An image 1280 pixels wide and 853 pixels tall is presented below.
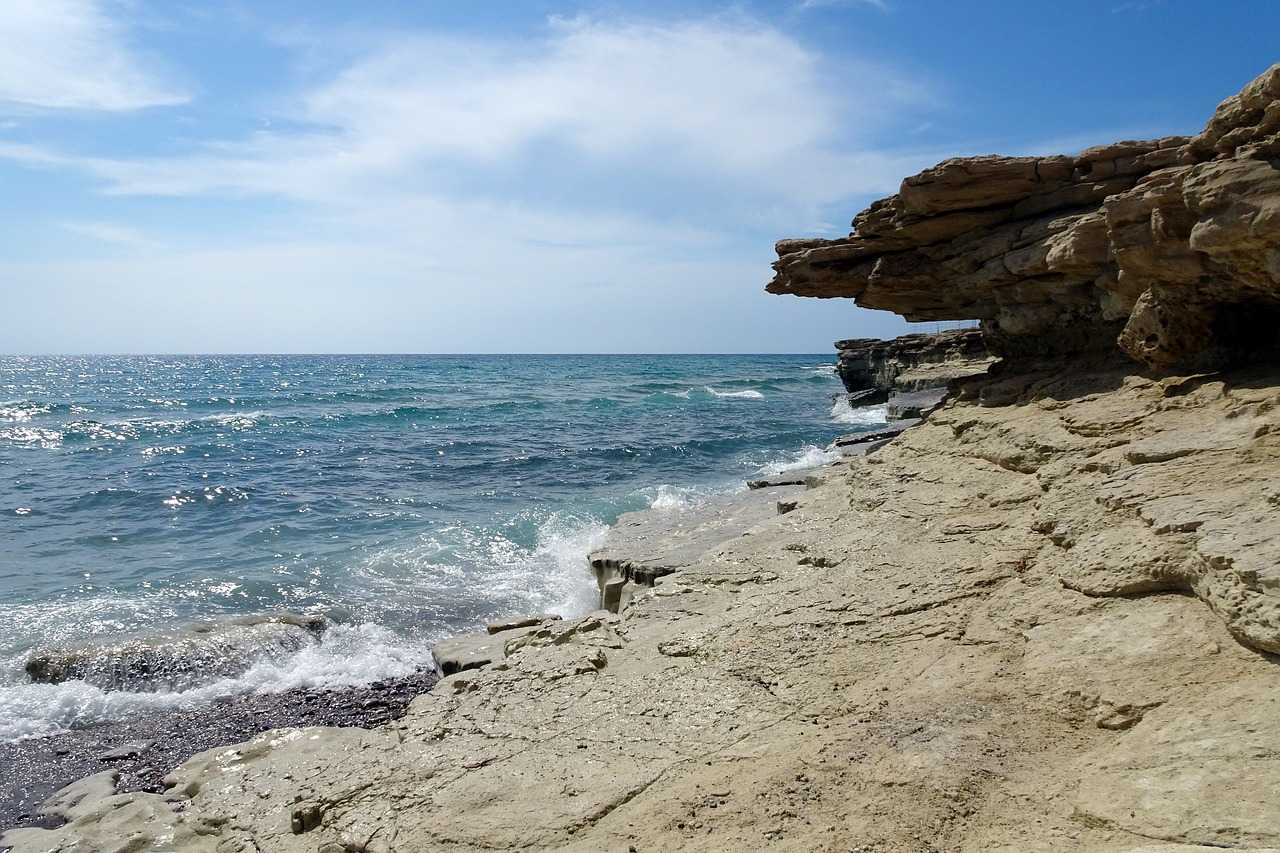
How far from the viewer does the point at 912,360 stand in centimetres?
3186

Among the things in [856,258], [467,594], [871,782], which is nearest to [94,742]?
[467,594]

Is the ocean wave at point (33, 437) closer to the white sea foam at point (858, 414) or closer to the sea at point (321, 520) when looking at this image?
the sea at point (321, 520)

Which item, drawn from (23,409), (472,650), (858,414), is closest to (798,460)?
(472,650)

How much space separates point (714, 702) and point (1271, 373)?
514 cm

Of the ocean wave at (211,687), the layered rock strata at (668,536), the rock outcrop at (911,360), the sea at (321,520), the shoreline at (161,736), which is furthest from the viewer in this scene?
the rock outcrop at (911,360)

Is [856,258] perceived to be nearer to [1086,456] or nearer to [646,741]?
[1086,456]

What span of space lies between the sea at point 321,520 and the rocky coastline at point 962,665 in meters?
2.23

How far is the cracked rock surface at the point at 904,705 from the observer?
3102 mm

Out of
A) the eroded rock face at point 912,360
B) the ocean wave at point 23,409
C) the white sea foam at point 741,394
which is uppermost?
the eroded rock face at point 912,360

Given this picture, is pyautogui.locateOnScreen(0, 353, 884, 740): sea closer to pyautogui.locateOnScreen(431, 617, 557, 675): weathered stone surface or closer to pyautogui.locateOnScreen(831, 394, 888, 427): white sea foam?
pyautogui.locateOnScreen(831, 394, 888, 427): white sea foam

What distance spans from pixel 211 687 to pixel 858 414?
28.8 metres

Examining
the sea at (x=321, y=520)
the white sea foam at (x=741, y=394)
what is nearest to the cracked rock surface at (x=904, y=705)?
the sea at (x=321, y=520)

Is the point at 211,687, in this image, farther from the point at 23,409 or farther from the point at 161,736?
the point at 23,409

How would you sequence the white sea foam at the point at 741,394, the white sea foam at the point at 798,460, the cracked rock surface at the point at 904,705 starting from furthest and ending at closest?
the white sea foam at the point at 741,394, the white sea foam at the point at 798,460, the cracked rock surface at the point at 904,705
